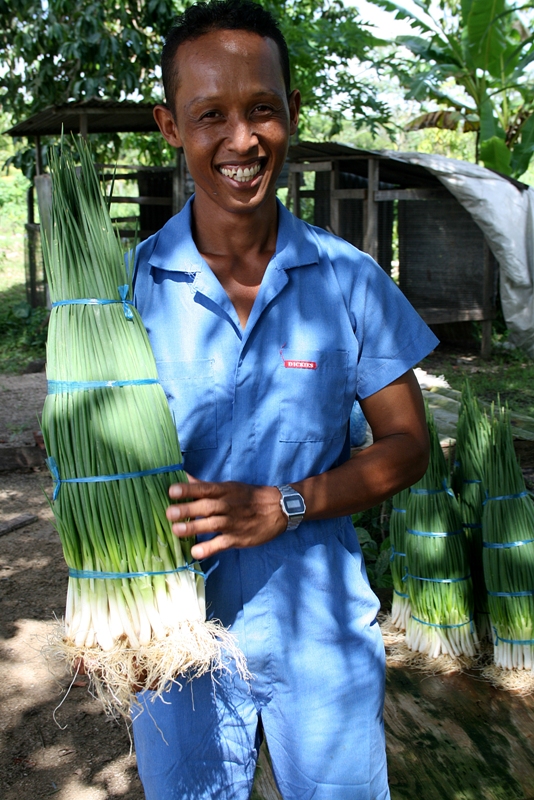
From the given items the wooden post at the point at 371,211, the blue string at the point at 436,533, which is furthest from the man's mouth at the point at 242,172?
the wooden post at the point at 371,211

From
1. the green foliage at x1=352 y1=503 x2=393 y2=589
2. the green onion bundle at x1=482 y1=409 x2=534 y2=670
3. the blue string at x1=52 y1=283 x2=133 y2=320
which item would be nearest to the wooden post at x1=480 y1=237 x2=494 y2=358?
the green foliage at x1=352 y1=503 x2=393 y2=589

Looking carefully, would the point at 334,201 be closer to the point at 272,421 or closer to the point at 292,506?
the point at 272,421

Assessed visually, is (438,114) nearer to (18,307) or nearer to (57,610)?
(18,307)

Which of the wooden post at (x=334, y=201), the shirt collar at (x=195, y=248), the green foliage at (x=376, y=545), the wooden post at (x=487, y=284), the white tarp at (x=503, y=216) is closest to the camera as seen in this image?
the shirt collar at (x=195, y=248)

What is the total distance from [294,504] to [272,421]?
0.19 meters

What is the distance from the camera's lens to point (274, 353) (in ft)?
4.95

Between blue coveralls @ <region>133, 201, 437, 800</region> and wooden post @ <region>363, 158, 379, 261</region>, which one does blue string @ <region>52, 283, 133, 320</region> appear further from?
wooden post @ <region>363, 158, 379, 261</region>

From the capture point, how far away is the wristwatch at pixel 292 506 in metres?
1.38

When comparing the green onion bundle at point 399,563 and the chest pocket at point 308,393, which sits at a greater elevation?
the chest pocket at point 308,393

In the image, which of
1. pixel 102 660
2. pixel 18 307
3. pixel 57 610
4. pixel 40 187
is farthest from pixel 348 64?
pixel 102 660

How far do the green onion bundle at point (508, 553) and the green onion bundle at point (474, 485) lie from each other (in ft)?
0.59

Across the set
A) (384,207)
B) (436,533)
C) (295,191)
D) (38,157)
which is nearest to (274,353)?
(436,533)

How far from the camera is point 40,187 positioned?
823 cm

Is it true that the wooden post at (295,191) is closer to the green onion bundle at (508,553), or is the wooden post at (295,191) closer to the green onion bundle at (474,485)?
the green onion bundle at (474,485)
